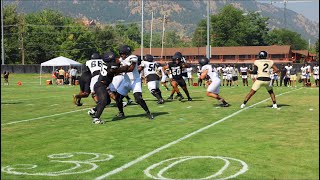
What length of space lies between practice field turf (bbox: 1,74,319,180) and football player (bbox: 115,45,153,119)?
1.54ft

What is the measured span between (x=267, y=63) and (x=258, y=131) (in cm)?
558

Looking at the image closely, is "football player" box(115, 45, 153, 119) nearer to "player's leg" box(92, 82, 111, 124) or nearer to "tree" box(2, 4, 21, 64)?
"player's leg" box(92, 82, 111, 124)

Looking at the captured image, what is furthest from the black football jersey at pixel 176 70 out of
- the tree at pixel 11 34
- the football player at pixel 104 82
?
the tree at pixel 11 34

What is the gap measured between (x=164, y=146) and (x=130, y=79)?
17.8 feet

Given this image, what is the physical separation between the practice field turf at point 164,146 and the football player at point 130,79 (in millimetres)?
468

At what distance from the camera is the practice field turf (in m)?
6.93

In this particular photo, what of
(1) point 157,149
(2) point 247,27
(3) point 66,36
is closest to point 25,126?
(1) point 157,149

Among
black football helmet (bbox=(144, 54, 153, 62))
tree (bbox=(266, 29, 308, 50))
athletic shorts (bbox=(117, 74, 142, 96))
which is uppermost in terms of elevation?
tree (bbox=(266, 29, 308, 50))

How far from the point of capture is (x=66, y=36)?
392ft

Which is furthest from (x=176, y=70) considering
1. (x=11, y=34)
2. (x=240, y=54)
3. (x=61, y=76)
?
(x=240, y=54)

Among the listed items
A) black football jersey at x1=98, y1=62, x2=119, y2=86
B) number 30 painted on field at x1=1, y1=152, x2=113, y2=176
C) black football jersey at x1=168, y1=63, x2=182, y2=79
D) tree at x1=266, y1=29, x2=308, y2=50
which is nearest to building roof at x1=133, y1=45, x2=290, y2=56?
tree at x1=266, y1=29, x2=308, y2=50

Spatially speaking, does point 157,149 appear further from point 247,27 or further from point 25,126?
point 247,27

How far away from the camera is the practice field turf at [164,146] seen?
6.93 metres

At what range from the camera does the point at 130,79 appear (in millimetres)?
14359
